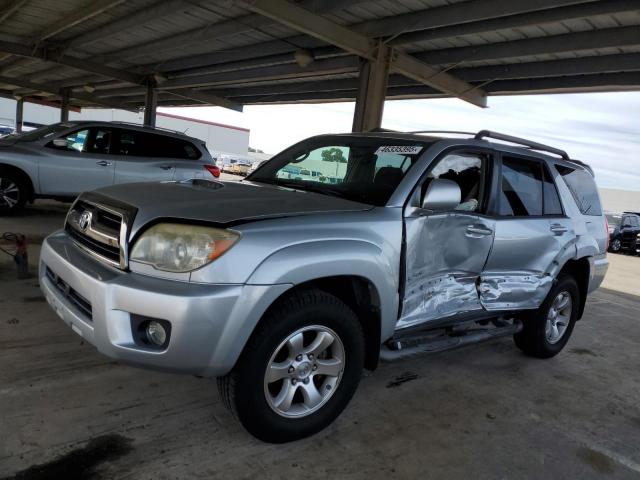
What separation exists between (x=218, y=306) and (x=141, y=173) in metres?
6.93

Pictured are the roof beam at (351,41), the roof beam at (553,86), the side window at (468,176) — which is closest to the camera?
the side window at (468,176)

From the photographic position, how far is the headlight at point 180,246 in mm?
2234

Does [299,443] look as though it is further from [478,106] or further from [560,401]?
[478,106]

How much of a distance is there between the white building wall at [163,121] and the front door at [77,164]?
36715mm

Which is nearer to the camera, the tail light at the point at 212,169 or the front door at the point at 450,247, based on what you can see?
the front door at the point at 450,247

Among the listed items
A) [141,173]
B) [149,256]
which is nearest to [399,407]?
[149,256]

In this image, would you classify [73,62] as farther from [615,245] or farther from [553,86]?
[615,245]

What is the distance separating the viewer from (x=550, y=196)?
13.8 feet

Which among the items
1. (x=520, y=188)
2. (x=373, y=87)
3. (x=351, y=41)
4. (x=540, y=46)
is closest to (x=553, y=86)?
(x=540, y=46)

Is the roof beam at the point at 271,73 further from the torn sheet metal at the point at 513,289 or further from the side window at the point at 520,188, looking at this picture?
the torn sheet metal at the point at 513,289

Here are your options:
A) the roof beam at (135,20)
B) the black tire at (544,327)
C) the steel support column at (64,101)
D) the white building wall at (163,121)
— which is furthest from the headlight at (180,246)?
the white building wall at (163,121)

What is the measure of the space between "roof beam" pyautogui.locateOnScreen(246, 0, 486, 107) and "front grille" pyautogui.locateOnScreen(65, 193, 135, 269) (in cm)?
673

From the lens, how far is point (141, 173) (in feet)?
27.6

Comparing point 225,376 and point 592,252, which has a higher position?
point 592,252
